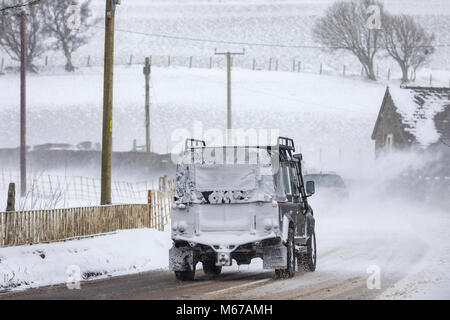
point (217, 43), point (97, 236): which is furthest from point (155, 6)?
point (97, 236)

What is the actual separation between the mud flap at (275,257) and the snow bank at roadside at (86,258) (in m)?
3.54

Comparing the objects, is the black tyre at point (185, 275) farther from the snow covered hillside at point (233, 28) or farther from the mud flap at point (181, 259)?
the snow covered hillside at point (233, 28)

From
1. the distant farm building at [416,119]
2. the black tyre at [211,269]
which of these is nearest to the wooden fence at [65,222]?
the black tyre at [211,269]

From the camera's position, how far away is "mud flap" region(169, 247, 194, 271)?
15836mm

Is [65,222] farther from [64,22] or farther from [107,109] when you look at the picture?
[64,22]

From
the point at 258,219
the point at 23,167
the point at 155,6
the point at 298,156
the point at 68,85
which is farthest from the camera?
the point at 155,6

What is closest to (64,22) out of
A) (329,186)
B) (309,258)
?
(329,186)

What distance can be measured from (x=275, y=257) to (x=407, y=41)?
101 meters

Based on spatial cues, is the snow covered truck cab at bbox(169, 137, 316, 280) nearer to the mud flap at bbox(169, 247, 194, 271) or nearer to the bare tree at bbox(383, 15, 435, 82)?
the mud flap at bbox(169, 247, 194, 271)

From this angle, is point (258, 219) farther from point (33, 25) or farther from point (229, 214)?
point (33, 25)

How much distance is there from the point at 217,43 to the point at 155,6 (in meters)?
27.9

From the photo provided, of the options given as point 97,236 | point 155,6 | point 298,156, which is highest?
point 155,6

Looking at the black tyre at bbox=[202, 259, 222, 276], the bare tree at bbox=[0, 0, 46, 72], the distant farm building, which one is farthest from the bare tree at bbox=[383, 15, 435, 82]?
the black tyre at bbox=[202, 259, 222, 276]

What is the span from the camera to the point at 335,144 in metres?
78.2
